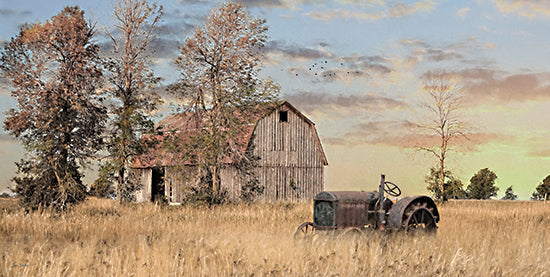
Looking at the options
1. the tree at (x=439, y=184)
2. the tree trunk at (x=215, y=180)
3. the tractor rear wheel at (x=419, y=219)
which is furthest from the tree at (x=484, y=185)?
the tractor rear wheel at (x=419, y=219)

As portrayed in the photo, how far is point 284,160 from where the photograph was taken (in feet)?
111

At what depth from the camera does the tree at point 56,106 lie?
80.8 ft

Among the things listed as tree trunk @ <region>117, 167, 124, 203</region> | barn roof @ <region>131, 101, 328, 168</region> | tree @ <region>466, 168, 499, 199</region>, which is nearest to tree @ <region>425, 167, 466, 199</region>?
barn roof @ <region>131, 101, 328, 168</region>

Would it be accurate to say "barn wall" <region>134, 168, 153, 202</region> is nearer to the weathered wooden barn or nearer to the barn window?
the weathered wooden barn

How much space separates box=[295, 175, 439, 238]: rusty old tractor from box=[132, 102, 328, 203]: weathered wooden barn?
18714mm

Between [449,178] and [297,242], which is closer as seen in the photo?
A: [297,242]

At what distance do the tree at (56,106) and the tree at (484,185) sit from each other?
50.9 meters

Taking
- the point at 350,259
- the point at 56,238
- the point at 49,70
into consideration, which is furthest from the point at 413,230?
the point at 49,70

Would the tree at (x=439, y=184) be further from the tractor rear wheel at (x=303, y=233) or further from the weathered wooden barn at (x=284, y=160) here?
the tractor rear wheel at (x=303, y=233)

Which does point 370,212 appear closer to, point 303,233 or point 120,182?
point 303,233

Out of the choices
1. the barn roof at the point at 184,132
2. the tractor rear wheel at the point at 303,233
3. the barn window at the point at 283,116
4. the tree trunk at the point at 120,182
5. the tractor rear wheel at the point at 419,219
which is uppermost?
the barn window at the point at 283,116

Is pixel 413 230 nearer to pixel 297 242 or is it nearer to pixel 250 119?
pixel 297 242

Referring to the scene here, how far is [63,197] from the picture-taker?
964 inches

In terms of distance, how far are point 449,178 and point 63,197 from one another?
71.2ft
